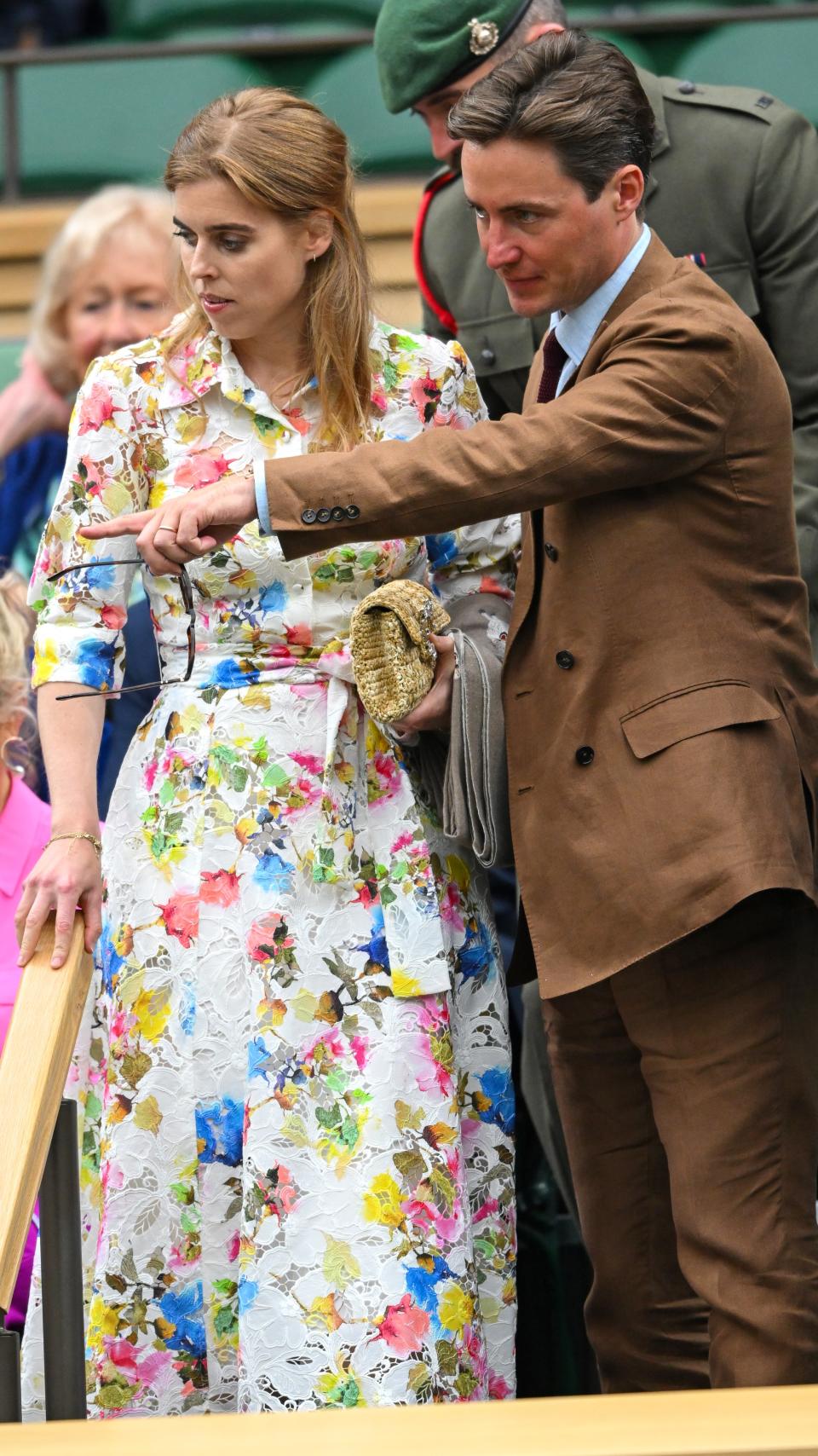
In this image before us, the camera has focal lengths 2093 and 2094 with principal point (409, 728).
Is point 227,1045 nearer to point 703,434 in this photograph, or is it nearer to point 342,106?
point 703,434

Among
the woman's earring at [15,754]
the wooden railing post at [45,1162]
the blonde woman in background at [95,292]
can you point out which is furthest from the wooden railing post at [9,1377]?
the blonde woman in background at [95,292]

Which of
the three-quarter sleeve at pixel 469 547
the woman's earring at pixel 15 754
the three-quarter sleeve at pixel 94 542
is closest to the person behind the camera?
the three-quarter sleeve at pixel 94 542

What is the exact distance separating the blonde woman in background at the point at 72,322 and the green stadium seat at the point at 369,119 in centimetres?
150

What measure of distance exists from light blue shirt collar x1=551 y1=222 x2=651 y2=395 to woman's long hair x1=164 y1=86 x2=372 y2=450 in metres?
0.24

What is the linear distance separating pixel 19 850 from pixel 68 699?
0.59 metres

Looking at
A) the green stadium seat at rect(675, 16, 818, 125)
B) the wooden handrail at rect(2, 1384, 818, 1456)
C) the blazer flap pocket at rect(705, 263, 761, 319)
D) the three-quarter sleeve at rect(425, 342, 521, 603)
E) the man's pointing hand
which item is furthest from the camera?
the green stadium seat at rect(675, 16, 818, 125)

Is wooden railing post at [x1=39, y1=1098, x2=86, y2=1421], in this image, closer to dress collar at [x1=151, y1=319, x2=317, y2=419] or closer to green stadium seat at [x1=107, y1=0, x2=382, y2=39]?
dress collar at [x1=151, y1=319, x2=317, y2=419]

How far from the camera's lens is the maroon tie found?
2061mm

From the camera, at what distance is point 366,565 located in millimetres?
2133

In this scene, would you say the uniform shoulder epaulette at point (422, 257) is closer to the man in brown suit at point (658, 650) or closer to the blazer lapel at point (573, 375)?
the blazer lapel at point (573, 375)

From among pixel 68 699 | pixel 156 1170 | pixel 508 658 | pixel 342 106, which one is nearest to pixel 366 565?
pixel 508 658

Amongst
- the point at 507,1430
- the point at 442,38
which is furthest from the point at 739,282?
the point at 507,1430

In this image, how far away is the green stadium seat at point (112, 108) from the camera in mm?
5289

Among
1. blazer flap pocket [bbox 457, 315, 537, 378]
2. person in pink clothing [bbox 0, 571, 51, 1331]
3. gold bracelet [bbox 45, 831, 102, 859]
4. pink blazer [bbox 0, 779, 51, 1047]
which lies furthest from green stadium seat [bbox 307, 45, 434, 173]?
gold bracelet [bbox 45, 831, 102, 859]
